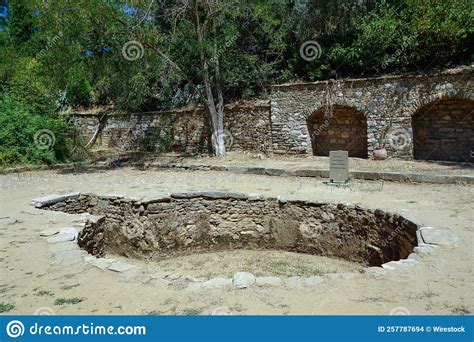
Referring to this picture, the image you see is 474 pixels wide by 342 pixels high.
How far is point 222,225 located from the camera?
8.30 m

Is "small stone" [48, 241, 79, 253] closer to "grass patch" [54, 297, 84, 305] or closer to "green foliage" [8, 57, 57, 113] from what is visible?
"grass patch" [54, 297, 84, 305]

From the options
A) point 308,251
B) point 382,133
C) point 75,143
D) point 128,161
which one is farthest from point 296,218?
point 75,143

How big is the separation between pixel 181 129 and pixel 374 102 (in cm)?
855

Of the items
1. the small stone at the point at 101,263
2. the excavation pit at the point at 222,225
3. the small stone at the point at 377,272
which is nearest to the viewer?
the small stone at the point at 377,272

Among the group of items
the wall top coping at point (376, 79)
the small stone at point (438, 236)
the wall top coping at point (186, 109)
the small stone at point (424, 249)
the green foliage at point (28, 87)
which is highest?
the green foliage at point (28, 87)

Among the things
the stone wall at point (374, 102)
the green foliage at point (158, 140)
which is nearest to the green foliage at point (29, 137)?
the green foliage at point (158, 140)

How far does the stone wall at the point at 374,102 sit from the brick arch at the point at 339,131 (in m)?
0.12

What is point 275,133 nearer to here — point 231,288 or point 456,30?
point 456,30

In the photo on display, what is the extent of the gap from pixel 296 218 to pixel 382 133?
6.60 m

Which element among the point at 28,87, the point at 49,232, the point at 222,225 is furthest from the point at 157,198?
the point at 28,87

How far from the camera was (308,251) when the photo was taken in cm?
757

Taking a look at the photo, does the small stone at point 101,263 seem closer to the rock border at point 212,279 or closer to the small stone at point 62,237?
the rock border at point 212,279

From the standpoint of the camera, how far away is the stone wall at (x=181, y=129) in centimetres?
1500

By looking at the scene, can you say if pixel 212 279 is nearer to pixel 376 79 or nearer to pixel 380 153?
pixel 380 153
